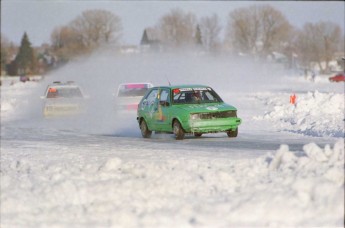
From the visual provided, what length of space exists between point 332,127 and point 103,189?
10.4m

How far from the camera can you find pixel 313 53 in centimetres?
12975

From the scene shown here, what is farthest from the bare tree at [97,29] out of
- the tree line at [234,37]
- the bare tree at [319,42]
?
the bare tree at [319,42]

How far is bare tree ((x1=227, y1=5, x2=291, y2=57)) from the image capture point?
445 ft

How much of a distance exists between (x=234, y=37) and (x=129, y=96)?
117m

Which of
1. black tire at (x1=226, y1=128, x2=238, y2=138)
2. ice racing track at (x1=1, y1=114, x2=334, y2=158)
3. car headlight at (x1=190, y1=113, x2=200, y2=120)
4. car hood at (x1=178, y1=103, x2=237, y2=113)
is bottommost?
ice racing track at (x1=1, y1=114, x2=334, y2=158)

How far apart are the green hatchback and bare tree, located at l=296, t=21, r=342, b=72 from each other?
113478mm

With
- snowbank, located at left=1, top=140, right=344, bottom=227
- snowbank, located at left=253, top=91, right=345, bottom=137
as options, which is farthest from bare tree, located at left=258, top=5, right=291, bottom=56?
snowbank, located at left=1, top=140, right=344, bottom=227

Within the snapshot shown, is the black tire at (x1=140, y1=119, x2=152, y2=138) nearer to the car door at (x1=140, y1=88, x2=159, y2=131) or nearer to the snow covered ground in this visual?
the car door at (x1=140, y1=88, x2=159, y2=131)

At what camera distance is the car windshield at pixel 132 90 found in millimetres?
23859

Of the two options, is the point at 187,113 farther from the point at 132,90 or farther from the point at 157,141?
the point at 132,90

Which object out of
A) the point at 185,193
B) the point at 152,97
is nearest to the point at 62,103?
the point at 152,97

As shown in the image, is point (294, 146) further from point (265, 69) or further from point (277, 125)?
point (265, 69)

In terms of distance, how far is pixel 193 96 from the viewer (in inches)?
661

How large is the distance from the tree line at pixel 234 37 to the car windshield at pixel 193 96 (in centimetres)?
11116
